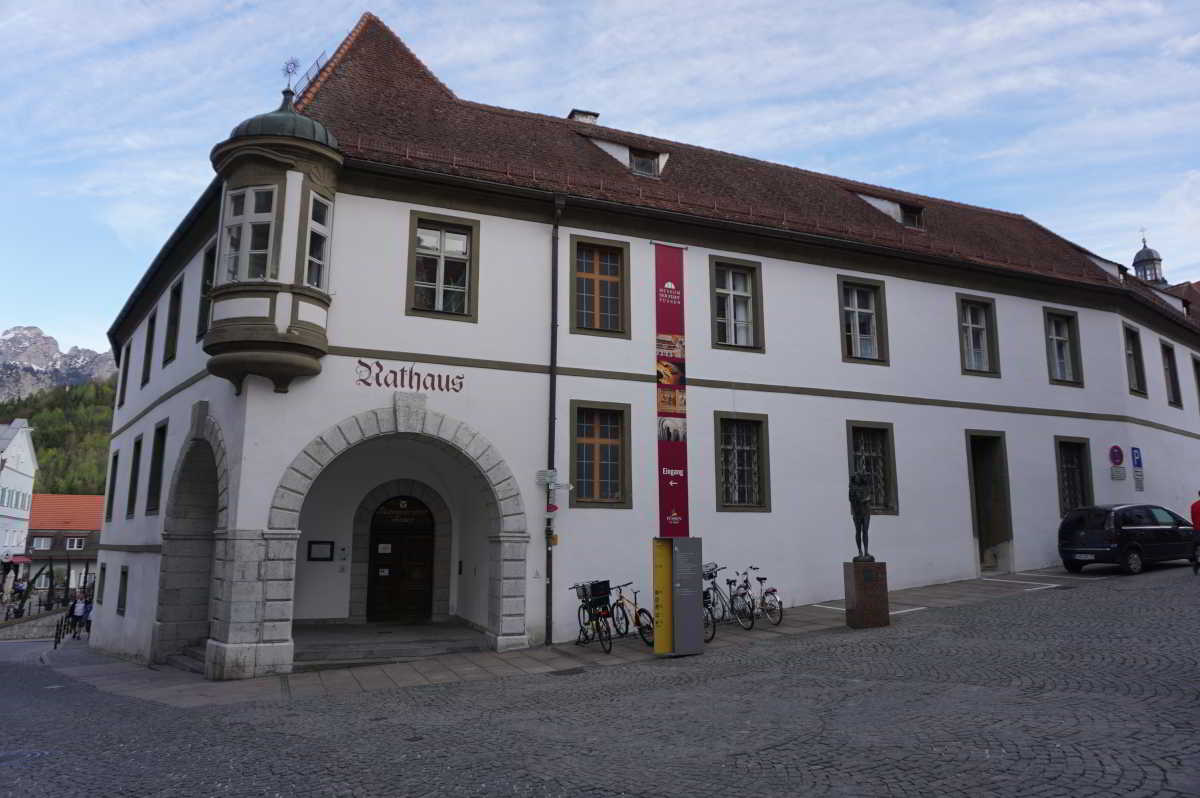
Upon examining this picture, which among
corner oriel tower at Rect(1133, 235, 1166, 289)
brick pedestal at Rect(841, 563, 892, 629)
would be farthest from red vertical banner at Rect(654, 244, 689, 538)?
corner oriel tower at Rect(1133, 235, 1166, 289)

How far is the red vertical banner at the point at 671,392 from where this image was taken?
1625 cm

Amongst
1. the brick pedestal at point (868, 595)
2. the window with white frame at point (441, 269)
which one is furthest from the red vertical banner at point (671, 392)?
the window with white frame at point (441, 269)

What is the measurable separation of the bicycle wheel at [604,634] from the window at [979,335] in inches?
457

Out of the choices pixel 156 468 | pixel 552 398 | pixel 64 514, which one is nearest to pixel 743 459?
pixel 552 398

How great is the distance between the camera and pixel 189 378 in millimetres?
16625

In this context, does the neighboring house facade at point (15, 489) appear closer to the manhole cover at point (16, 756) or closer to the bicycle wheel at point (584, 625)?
the bicycle wheel at point (584, 625)

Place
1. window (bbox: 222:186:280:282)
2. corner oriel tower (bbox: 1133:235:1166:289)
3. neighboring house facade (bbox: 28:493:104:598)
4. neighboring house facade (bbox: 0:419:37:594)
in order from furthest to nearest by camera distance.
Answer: neighboring house facade (bbox: 28:493:104:598), neighboring house facade (bbox: 0:419:37:594), corner oriel tower (bbox: 1133:235:1166:289), window (bbox: 222:186:280:282)

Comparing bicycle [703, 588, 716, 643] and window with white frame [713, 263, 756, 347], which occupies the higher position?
window with white frame [713, 263, 756, 347]

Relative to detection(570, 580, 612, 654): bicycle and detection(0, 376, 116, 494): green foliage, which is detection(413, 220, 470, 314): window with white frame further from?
detection(0, 376, 116, 494): green foliage

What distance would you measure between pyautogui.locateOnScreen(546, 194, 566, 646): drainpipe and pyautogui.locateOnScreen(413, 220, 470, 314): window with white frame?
1.62 meters

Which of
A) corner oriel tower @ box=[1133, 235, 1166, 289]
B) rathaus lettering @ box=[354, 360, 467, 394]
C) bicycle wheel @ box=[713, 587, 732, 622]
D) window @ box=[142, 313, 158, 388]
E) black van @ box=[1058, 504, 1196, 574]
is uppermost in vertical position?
corner oriel tower @ box=[1133, 235, 1166, 289]

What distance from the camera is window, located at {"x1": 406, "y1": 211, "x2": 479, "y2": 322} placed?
15172 millimetres

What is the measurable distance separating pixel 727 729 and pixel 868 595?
6818 mm

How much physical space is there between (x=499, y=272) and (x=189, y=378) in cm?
657
